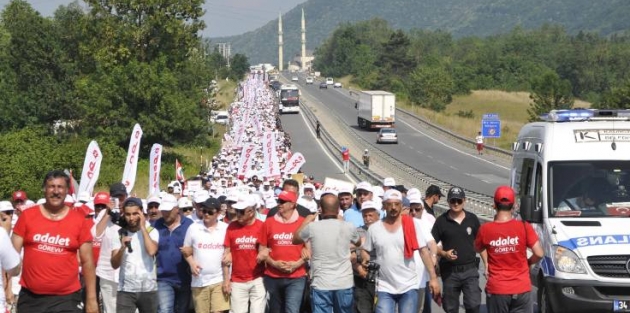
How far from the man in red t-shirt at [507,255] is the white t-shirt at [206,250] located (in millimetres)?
2635

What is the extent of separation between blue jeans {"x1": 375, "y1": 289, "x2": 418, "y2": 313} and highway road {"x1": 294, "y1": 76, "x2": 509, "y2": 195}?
3493 centimetres

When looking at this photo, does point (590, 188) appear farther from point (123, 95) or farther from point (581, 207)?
point (123, 95)

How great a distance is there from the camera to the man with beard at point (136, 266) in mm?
10602

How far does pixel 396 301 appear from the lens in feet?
34.3

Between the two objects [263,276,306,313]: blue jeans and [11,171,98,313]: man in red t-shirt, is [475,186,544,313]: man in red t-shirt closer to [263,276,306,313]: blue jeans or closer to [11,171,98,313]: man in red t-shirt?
[263,276,306,313]: blue jeans

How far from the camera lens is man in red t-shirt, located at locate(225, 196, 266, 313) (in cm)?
1113

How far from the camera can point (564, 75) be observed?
18738cm

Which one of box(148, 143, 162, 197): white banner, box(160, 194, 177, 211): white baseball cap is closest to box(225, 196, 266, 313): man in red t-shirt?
box(160, 194, 177, 211): white baseball cap

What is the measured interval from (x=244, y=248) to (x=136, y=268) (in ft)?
3.58

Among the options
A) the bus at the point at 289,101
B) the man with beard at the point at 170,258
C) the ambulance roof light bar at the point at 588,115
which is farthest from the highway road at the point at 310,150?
the man with beard at the point at 170,258

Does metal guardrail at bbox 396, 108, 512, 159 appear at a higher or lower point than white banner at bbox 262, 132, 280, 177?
lower

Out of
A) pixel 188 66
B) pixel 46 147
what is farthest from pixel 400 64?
pixel 46 147

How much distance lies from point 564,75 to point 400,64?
2819 cm

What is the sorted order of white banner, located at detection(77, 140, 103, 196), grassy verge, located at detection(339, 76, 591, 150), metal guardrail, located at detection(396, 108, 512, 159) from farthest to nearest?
grassy verge, located at detection(339, 76, 591, 150) → metal guardrail, located at detection(396, 108, 512, 159) → white banner, located at detection(77, 140, 103, 196)
